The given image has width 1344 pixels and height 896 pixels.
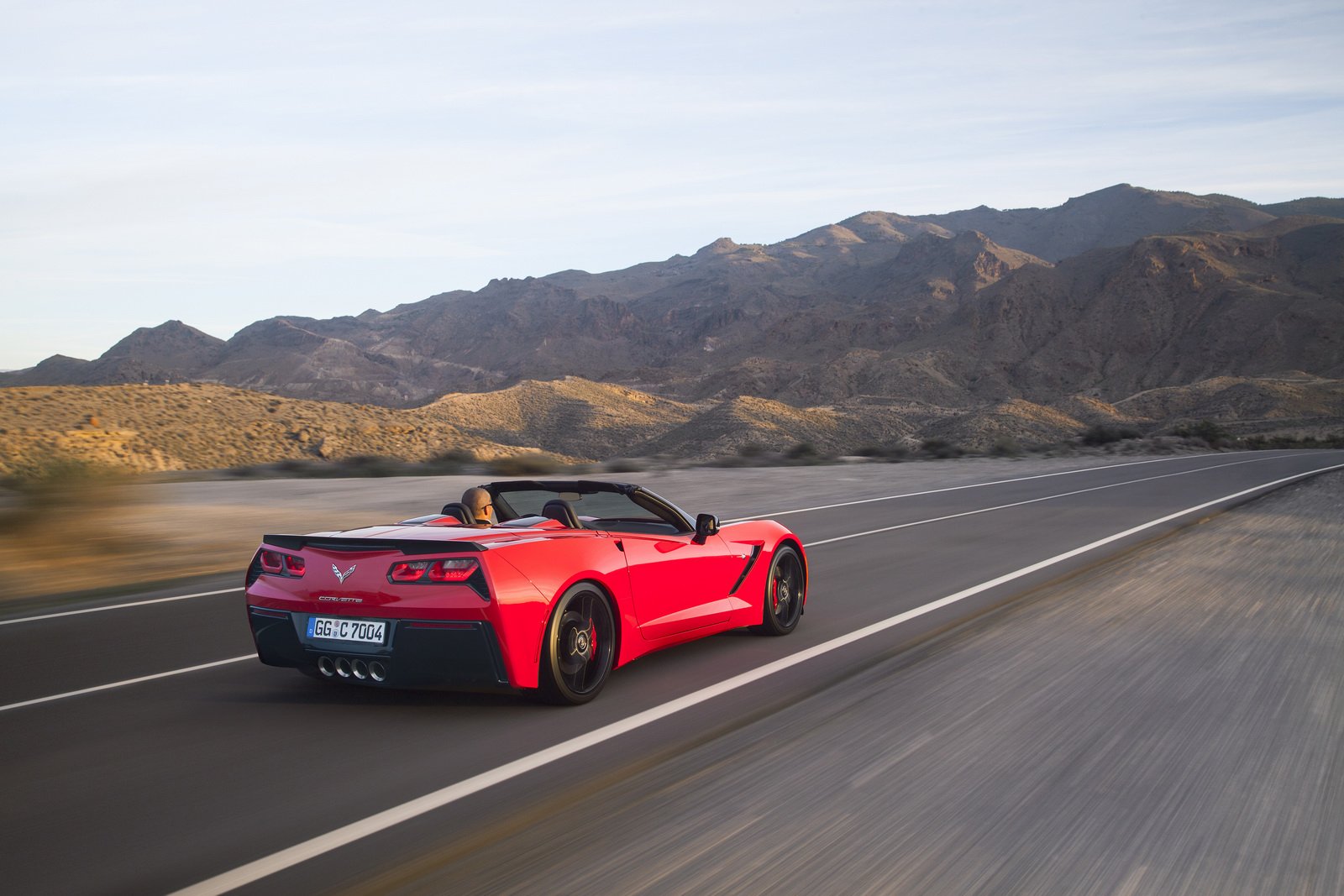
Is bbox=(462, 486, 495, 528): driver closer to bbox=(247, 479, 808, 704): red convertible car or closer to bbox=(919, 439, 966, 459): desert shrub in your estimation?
bbox=(247, 479, 808, 704): red convertible car

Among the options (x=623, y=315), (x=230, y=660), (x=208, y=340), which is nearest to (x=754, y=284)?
(x=623, y=315)

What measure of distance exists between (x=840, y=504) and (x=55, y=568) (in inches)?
471

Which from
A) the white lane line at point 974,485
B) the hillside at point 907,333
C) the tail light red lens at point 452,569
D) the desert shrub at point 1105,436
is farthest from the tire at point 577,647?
the hillside at point 907,333

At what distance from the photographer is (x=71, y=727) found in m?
5.78

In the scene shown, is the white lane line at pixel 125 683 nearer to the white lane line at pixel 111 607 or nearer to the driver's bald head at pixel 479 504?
the driver's bald head at pixel 479 504

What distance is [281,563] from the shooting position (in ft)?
19.7

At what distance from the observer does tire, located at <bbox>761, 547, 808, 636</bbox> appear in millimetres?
7871

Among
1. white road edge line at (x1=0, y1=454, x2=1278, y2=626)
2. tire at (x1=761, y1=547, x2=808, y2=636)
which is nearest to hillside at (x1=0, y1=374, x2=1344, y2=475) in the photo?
white road edge line at (x1=0, y1=454, x2=1278, y2=626)

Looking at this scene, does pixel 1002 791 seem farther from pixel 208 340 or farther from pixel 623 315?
pixel 208 340

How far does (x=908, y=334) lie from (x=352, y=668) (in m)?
125

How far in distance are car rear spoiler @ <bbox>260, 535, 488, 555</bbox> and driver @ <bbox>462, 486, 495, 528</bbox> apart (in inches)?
38.3

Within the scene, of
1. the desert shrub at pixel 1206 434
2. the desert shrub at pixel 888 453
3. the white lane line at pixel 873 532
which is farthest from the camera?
the desert shrub at pixel 1206 434

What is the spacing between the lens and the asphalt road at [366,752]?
157 inches

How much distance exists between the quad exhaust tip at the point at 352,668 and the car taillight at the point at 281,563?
1.55 feet
